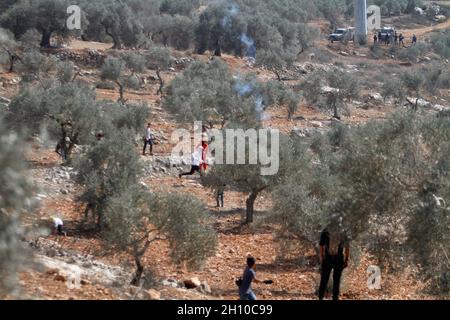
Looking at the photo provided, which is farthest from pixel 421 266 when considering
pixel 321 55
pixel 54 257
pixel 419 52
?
pixel 419 52

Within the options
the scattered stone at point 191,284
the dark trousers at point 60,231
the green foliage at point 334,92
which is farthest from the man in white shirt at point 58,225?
the green foliage at point 334,92

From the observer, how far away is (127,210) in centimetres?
1183

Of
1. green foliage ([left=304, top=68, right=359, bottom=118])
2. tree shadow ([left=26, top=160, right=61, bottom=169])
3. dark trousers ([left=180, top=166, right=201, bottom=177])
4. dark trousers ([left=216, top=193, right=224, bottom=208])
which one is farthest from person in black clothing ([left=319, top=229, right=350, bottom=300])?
green foliage ([left=304, top=68, right=359, bottom=118])

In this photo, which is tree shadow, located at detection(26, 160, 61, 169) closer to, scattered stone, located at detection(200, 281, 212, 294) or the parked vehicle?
scattered stone, located at detection(200, 281, 212, 294)

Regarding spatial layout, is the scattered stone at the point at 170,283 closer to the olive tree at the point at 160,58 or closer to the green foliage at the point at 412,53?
the olive tree at the point at 160,58

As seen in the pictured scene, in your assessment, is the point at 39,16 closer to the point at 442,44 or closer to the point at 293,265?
the point at 293,265

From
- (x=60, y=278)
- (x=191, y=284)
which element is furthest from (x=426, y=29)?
(x=60, y=278)

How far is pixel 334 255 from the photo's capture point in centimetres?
1077

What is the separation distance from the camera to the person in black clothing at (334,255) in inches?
417

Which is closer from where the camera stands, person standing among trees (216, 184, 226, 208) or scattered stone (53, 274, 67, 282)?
scattered stone (53, 274, 67, 282)

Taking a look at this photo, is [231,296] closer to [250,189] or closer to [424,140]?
[424,140]

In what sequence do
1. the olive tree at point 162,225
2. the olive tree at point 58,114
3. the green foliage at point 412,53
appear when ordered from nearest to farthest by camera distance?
the olive tree at point 162,225
the olive tree at point 58,114
the green foliage at point 412,53

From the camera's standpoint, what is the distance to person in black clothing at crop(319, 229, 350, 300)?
1059 centimetres

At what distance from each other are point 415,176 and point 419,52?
60.4 meters
